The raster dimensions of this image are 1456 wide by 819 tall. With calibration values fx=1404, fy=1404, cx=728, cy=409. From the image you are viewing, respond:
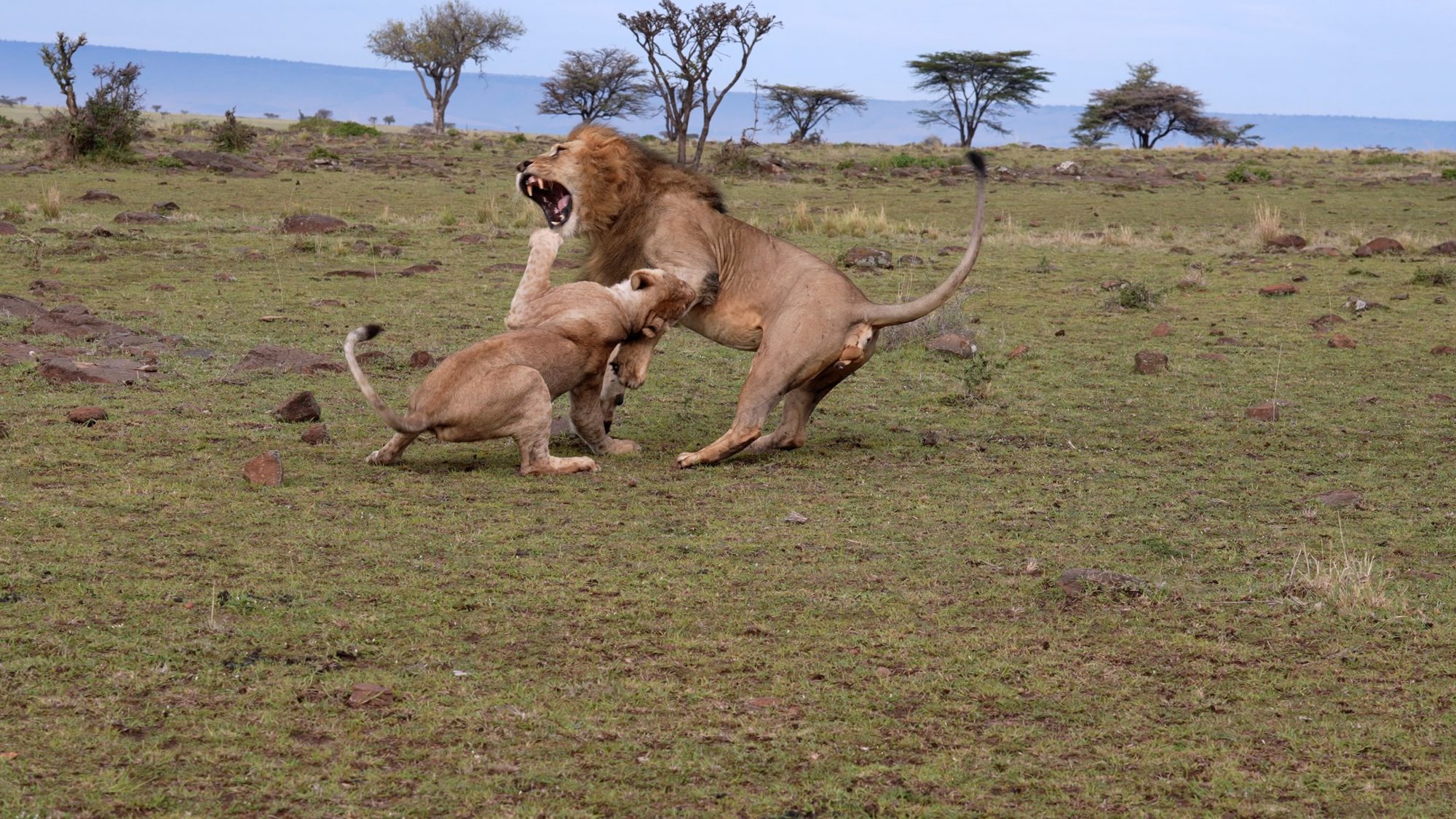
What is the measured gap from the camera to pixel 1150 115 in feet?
208

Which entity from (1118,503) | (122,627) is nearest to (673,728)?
(122,627)

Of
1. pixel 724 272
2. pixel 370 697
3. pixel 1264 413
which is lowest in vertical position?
pixel 370 697

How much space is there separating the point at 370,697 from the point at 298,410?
4317 millimetres

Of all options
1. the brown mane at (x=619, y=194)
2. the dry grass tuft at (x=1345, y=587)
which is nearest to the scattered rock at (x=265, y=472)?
the brown mane at (x=619, y=194)

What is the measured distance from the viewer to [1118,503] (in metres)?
7.08

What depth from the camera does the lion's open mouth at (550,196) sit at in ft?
26.5

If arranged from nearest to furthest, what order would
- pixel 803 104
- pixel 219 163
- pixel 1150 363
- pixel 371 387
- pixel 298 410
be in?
pixel 371 387, pixel 298 410, pixel 1150 363, pixel 219 163, pixel 803 104

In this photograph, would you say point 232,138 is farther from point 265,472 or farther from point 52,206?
point 265,472

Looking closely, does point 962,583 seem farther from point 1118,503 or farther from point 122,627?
point 122,627

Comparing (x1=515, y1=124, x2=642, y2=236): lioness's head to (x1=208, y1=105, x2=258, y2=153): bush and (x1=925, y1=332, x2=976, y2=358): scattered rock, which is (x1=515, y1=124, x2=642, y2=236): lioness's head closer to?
(x1=925, y1=332, x2=976, y2=358): scattered rock

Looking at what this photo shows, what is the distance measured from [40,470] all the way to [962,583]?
170 inches

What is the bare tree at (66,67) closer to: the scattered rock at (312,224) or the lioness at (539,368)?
the scattered rock at (312,224)

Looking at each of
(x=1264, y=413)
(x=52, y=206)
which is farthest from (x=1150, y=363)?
(x=52, y=206)

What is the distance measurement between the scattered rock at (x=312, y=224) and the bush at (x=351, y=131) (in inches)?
981
